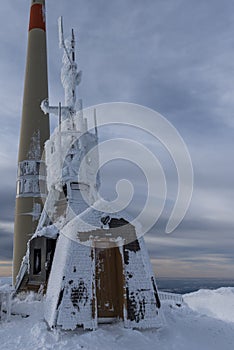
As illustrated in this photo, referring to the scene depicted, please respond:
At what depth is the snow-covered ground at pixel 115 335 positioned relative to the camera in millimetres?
12656

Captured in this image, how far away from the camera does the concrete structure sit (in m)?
28.0

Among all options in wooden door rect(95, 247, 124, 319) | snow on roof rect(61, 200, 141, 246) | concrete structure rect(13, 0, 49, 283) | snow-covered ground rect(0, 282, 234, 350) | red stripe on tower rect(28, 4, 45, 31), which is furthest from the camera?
red stripe on tower rect(28, 4, 45, 31)

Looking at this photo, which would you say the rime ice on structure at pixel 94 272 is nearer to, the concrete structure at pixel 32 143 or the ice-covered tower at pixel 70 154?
the ice-covered tower at pixel 70 154

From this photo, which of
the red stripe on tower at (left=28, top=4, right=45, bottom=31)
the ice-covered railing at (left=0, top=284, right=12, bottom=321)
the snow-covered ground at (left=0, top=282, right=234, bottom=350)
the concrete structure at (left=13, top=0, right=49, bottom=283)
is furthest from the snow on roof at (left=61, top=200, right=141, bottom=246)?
the red stripe on tower at (left=28, top=4, right=45, bottom=31)

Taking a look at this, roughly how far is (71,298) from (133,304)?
8.65 ft

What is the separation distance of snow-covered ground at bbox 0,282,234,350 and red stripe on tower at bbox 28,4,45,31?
2556 cm

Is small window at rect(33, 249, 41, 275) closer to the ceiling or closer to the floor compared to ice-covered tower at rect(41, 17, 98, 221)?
closer to the floor

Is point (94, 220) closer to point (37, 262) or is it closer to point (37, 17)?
point (37, 262)

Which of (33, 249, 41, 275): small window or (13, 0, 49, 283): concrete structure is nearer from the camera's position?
(33, 249, 41, 275): small window

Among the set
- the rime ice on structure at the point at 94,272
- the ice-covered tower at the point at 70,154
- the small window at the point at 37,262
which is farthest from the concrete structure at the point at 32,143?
the rime ice on structure at the point at 94,272

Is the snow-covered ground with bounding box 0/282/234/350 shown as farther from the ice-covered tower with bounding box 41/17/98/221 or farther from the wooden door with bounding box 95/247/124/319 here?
the ice-covered tower with bounding box 41/17/98/221

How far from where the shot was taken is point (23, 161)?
2966cm

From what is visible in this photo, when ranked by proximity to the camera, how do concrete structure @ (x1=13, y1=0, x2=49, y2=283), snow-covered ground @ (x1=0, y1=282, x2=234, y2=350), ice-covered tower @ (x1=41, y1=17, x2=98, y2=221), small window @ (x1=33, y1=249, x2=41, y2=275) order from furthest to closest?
concrete structure @ (x1=13, y1=0, x2=49, y2=283) < ice-covered tower @ (x1=41, y1=17, x2=98, y2=221) < small window @ (x1=33, y1=249, x2=41, y2=275) < snow-covered ground @ (x1=0, y1=282, x2=234, y2=350)

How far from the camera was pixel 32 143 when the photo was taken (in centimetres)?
2964
